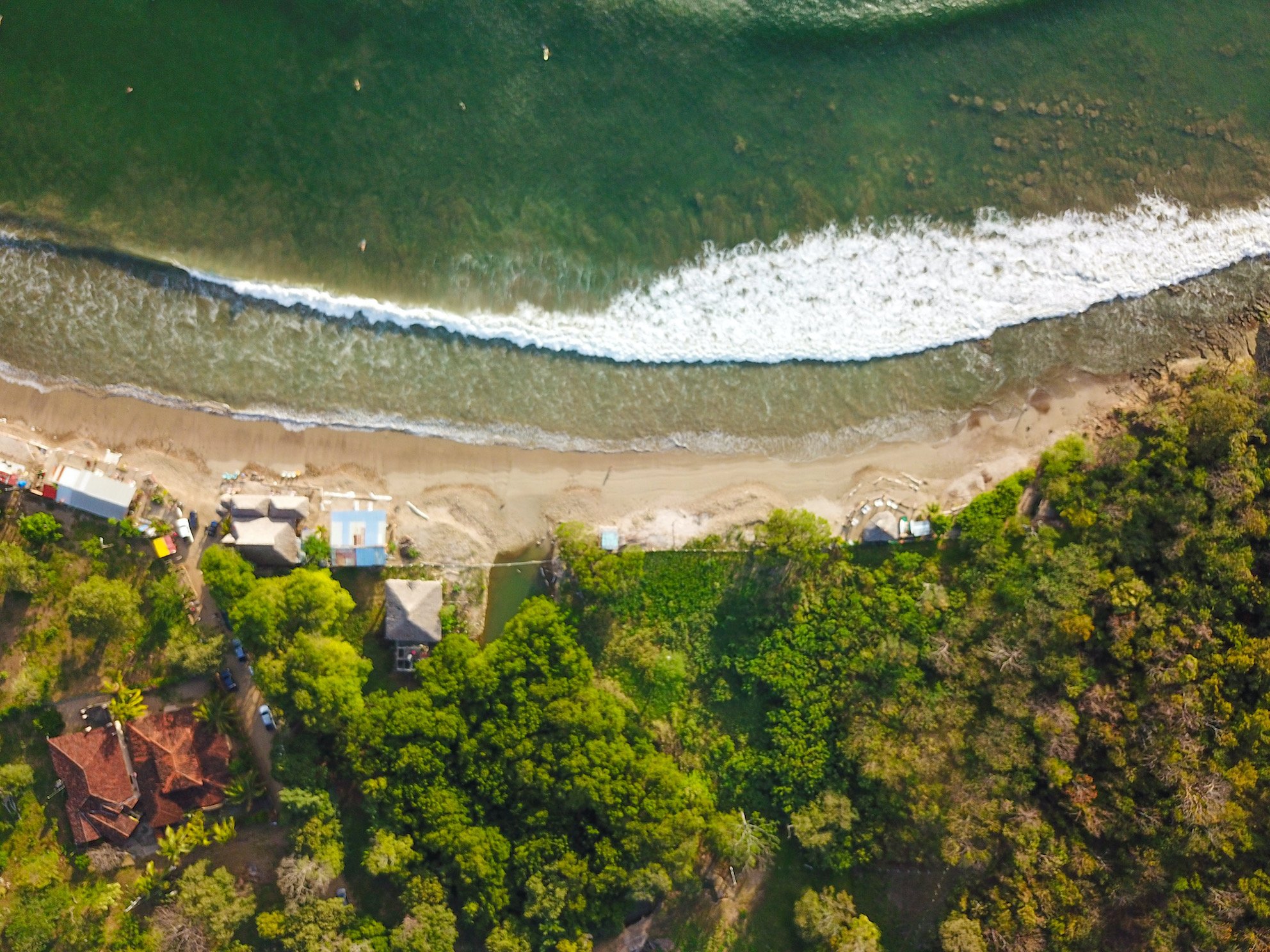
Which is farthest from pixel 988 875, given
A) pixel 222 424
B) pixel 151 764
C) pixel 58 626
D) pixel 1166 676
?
pixel 58 626

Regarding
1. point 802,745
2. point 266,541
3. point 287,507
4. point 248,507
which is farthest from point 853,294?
point 248,507

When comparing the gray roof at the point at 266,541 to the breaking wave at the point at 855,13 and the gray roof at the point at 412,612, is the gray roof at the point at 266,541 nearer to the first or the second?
the gray roof at the point at 412,612

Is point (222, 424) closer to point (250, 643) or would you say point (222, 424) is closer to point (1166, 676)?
point (250, 643)

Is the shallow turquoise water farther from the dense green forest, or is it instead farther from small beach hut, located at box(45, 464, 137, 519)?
the dense green forest

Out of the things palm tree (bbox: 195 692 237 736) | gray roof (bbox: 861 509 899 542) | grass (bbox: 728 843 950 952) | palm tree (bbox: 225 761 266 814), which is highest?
gray roof (bbox: 861 509 899 542)

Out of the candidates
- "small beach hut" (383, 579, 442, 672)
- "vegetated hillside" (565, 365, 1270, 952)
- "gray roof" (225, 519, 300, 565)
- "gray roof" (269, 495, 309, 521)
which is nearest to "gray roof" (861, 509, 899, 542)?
"vegetated hillside" (565, 365, 1270, 952)

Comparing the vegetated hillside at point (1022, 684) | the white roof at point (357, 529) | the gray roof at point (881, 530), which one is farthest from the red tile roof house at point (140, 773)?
the gray roof at point (881, 530)
